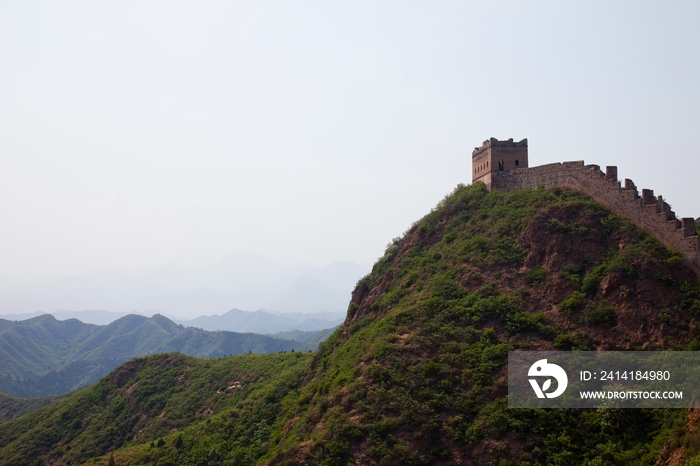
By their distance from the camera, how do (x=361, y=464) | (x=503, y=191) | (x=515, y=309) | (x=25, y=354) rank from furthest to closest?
(x=25, y=354) < (x=503, y=191) < (x=515, y=309) < (x=361, y=464)

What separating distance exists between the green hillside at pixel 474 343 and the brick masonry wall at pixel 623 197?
0.63m

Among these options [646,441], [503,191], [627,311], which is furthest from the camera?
[503,191]

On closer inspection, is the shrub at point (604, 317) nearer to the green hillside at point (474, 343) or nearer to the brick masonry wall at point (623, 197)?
the green hillside at point (474, 343)

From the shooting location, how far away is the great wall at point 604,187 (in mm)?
28828

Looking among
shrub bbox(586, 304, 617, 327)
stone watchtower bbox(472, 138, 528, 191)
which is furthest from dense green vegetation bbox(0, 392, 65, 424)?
shrub bbox(586, 304, 617, 327)

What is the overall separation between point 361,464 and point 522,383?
884cm

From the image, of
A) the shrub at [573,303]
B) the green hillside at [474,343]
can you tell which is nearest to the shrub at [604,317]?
the green hillside at [474,343]

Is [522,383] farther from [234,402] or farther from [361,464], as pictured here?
[234,402]

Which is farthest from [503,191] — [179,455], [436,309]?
[179,455]

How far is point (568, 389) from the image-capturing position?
26094 millimetres

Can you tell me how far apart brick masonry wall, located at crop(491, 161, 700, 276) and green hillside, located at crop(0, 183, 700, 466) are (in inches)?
24.8

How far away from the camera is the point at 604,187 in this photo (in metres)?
33.6

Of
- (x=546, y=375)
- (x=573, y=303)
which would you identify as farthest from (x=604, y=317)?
(x=546, y=375)

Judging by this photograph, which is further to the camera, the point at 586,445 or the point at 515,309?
the point at 515,309
